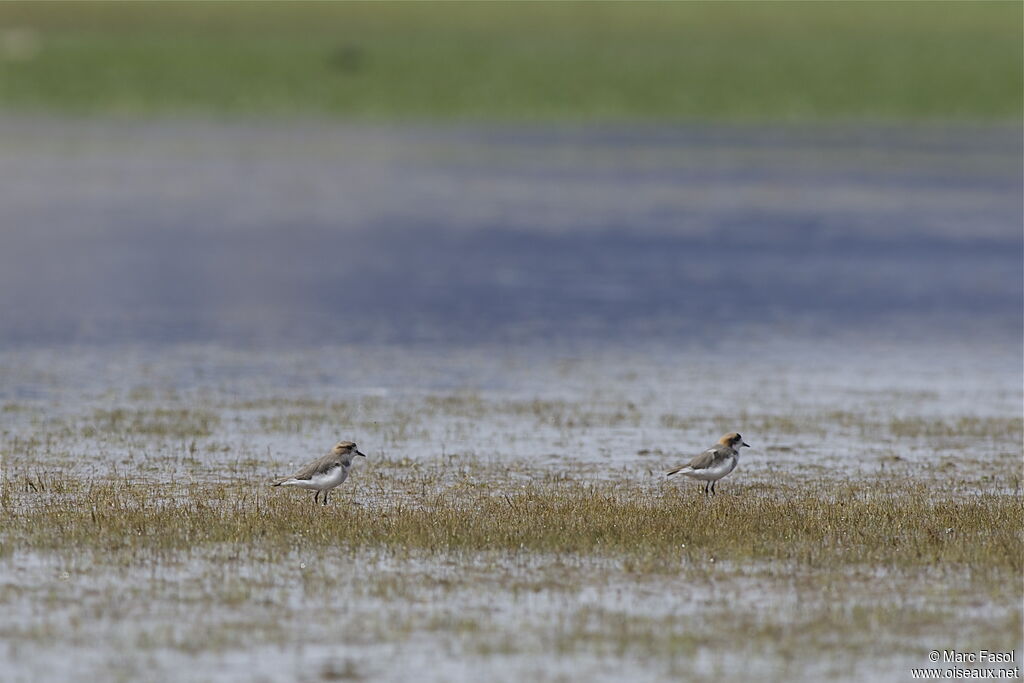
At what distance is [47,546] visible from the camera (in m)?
13.9

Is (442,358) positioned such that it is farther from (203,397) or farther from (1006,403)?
(1006,403)

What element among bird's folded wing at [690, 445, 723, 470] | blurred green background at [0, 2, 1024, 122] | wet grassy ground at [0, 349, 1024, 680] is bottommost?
wet grassy ground at [0, 349, 1024, 680]

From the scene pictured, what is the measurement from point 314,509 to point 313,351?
12.4m

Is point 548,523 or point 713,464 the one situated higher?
point 713,464

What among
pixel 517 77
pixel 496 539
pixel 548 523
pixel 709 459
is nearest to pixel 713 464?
pixel 709 459

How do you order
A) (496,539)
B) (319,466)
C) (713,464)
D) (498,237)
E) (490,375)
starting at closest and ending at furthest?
(496,539) < (319,466) < (713,464) < (490,375) < (498,237)

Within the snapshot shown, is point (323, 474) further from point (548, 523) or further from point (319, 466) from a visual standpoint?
point (548, 523)

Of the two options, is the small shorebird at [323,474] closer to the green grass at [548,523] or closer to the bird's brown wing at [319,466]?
the bird's brown wing at [319,466]

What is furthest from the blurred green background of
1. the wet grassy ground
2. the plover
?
the plover

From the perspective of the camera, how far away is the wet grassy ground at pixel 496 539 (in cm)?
1141

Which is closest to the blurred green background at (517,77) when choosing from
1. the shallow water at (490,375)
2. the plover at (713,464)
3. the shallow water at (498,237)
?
the shallow water at (498,237)

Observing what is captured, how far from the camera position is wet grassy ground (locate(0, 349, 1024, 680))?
11.4 metres

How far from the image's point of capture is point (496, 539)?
14.3 m

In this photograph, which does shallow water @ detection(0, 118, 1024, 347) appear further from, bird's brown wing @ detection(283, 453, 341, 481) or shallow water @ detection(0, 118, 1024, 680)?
bird's brown wing @ detection(283, 453, 341, 481)
